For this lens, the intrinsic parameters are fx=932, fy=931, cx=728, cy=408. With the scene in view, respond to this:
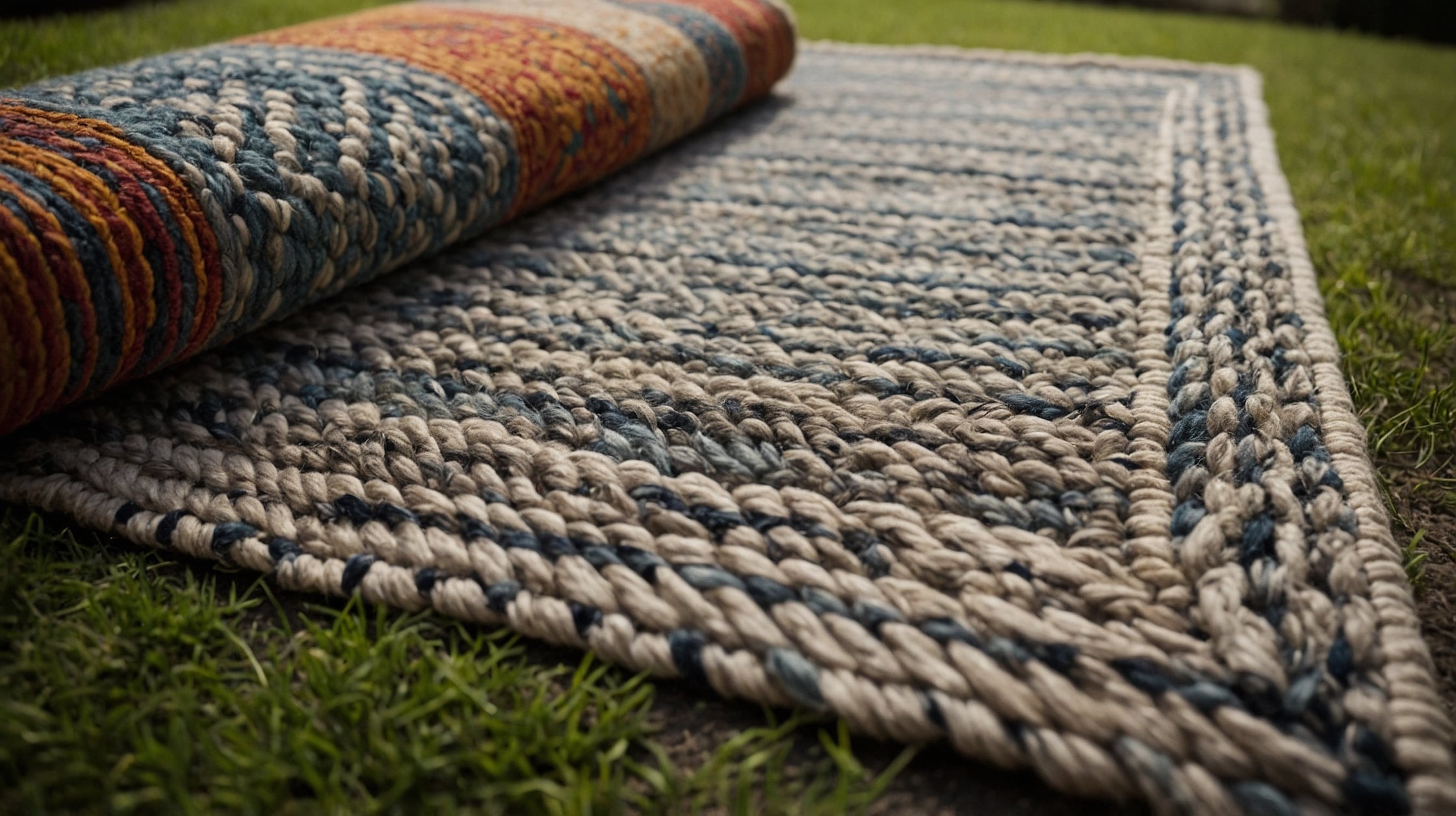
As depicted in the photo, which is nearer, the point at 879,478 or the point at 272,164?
the point at 879,478

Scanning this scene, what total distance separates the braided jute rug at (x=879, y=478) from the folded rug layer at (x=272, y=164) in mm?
67

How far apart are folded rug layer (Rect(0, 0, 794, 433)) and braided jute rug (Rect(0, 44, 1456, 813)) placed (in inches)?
2.6

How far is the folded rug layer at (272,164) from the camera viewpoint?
582mm

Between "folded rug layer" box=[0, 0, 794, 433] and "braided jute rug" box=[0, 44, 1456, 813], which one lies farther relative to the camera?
A: "folded rug layer" box=[0, 0, 794, 433]

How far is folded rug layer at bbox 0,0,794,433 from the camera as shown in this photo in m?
0.58

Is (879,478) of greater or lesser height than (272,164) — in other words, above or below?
below

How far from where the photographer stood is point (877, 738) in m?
0.48

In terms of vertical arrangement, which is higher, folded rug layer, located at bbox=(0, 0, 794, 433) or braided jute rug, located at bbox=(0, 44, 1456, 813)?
folded rug layer, located at bbox=(0, 0, 794, 433)

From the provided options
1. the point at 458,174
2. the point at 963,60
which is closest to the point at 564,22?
the point at 458,174

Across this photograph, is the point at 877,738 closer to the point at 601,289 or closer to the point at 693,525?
the point at 693,525

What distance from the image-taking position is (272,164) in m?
0.71

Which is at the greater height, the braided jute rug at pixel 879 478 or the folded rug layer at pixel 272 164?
the folded rug layer at pixel 272 164

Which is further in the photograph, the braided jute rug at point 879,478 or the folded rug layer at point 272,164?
the folded rug layer at point 272,164

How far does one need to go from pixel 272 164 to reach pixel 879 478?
516mm
